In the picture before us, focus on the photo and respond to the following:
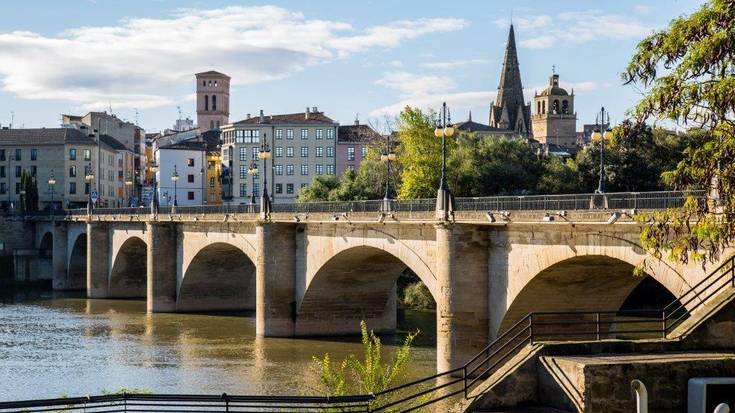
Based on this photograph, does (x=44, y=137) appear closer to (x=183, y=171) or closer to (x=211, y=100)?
(x=183, y=171)

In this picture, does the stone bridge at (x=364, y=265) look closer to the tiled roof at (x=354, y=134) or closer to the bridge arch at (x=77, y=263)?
the bridge arch at (x=77, y=263)

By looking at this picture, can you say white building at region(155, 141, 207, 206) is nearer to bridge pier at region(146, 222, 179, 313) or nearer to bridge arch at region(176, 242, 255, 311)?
bridge pier at region(146, 222, 179, 313)

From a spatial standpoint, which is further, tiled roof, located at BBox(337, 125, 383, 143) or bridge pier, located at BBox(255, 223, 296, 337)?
tiled roof, located at BBox(337, 125, 383, 143)

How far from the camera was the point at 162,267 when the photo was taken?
6938cm

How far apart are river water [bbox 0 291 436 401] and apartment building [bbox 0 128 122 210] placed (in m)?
62.3

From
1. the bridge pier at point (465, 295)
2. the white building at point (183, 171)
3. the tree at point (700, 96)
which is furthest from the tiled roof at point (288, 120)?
the tree at point (700, 96)

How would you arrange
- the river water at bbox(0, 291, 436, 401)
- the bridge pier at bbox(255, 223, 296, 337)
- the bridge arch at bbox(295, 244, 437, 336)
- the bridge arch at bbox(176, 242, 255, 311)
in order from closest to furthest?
the river water at bbox(0, 291, 436, 401)
the bridge arch at bbox(295, 244, 437, 336)
the bridge pier at bbox(255, 223, 296, 337)
the bridge arch at bbox(176, 242, 255, 311)

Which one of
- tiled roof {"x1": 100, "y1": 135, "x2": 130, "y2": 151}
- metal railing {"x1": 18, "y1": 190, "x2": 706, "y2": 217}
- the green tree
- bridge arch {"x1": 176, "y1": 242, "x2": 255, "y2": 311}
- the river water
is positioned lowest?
the river water

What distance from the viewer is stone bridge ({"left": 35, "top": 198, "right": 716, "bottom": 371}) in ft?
107

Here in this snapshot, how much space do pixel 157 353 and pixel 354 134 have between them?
83.1m

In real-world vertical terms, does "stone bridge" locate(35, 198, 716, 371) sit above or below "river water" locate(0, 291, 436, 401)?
above

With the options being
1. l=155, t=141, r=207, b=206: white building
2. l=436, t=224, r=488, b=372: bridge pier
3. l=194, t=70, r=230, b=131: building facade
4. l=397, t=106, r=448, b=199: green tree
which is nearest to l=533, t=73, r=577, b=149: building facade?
l=194, t=70, r=230, b=131: building facade

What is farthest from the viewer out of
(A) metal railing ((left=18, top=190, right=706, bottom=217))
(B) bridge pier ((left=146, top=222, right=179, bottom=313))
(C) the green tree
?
(C) the green tree

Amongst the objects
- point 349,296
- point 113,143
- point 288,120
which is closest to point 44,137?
point 113,143
